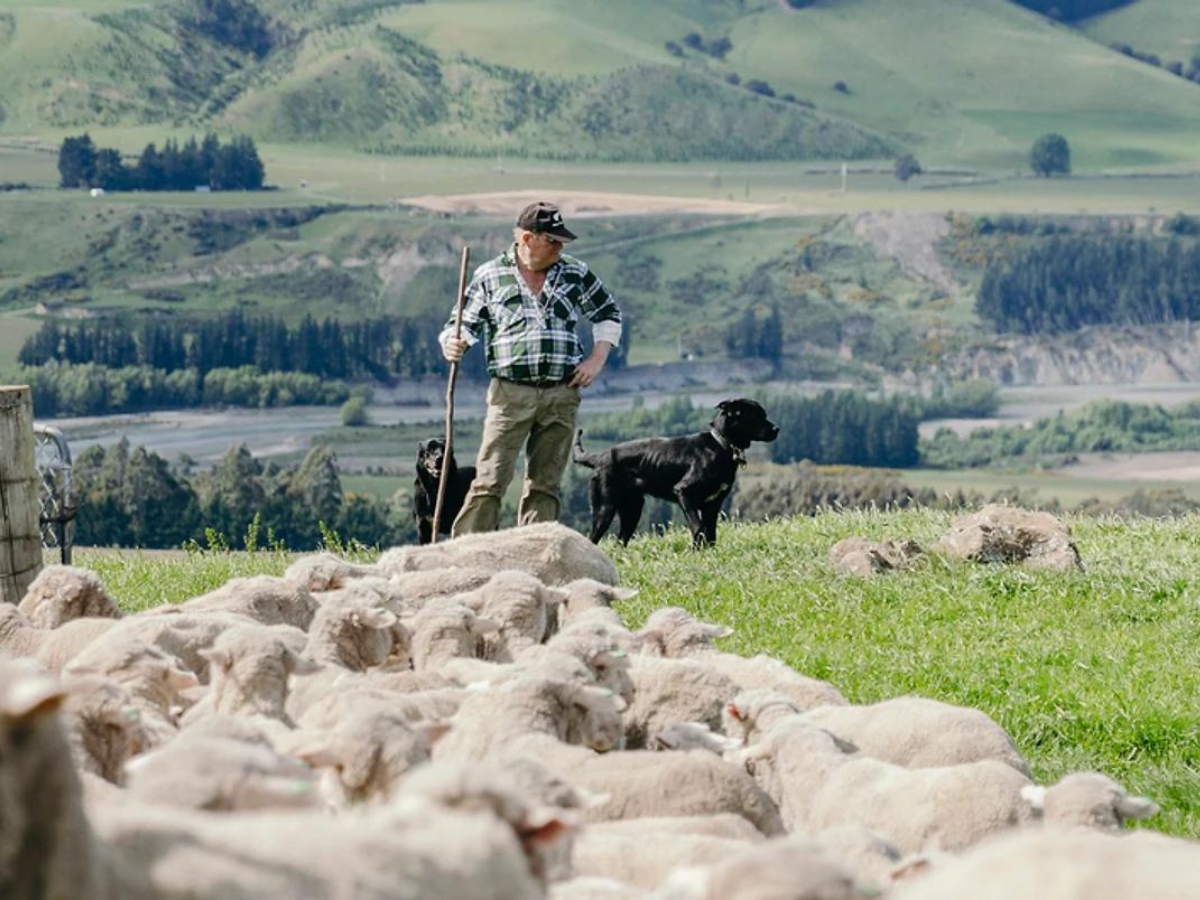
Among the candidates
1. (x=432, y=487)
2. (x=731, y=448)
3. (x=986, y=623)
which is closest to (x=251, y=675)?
(x=986, y=623)

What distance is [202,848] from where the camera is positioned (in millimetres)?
3393

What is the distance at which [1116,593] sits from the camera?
40.3 feet

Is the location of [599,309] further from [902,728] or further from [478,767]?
[478,767]

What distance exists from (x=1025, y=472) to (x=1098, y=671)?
9650 centimetres

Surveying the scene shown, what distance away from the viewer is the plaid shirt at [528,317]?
13312 millimetres

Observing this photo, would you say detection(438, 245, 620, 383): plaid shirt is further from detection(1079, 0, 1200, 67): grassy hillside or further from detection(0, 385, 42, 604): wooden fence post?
detection(1079, 0, 1200, 67): grassy hillside

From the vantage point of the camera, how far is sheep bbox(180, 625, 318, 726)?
21.2ft

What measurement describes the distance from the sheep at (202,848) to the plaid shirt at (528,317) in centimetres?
965

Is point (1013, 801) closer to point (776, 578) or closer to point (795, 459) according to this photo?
point (776, 578)

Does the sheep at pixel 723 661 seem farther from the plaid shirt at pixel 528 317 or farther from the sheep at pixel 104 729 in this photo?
the plaid shirt at pixel 528 317

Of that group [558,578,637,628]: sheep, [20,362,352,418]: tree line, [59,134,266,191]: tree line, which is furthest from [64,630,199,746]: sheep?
[59,134,266,191]: tree line

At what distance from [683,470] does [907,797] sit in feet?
33.5

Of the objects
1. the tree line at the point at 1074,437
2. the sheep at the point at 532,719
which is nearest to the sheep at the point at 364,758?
the sheep at the point at 532,719

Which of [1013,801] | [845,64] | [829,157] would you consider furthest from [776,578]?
[845,64]
